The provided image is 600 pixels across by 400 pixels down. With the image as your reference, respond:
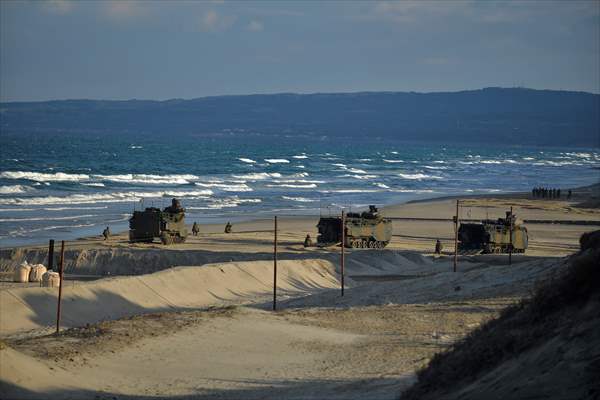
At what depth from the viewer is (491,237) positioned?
42.3m

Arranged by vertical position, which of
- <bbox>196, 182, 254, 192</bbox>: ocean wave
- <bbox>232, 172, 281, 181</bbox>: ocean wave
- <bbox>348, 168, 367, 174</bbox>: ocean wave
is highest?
<bbox>348, 168, 367, 174</bbox>: ocean wave

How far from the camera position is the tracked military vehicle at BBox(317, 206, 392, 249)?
42.7 meters

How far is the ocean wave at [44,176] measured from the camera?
8150 centimetres

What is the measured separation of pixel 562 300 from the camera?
14.9 meters

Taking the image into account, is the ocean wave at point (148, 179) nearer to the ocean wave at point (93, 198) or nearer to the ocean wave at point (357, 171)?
the ocean wave at point (93, 198)

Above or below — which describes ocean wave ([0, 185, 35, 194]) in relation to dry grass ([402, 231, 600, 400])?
above

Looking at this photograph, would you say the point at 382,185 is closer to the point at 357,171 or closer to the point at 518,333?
the point at 357,171

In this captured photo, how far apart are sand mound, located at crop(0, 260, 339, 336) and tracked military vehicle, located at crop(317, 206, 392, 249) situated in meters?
5.41

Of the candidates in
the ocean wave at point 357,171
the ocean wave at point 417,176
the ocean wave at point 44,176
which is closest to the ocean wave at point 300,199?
the ocean wave at point 44,176

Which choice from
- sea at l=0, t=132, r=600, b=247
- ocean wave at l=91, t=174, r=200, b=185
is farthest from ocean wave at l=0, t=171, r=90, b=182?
ocean wave at l=91, t=174, r=200, b=185

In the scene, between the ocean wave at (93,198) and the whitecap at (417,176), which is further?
the whitecap at (417,176)

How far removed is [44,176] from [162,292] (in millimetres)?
56505

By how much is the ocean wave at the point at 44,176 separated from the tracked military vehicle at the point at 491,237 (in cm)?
4497

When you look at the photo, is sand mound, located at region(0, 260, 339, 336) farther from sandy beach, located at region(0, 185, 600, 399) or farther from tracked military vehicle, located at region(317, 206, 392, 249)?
tracked military vehicle, located at region(317, 206, 392, 249)
